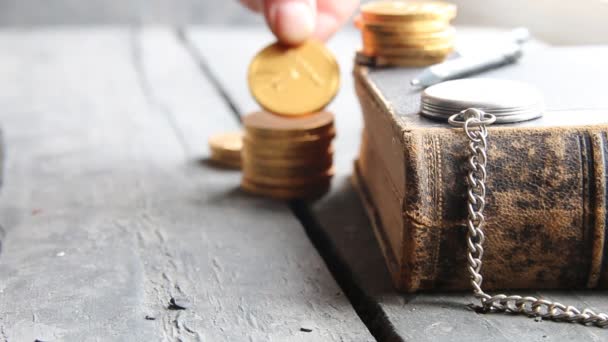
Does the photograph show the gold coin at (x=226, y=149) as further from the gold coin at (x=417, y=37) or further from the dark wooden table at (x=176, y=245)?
the gold coin at (x=417, y=37)

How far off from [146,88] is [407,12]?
965 millimetres

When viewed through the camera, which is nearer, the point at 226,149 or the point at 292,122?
the point at 292,122

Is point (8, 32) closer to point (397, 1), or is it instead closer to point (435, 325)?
point (397, 1)

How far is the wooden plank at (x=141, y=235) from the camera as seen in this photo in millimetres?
811

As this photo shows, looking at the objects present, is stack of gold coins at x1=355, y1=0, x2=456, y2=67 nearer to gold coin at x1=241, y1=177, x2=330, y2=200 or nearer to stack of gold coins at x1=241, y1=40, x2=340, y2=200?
stack of gold coins at x1=241, y1=40, x2=340, y2=200

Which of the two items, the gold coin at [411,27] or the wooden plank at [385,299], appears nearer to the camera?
the wooden plank at [385,299]

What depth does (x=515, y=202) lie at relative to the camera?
81cm

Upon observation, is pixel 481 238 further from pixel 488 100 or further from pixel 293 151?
pixel 293 151

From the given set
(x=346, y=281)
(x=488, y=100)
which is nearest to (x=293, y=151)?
(x=346, y=281)

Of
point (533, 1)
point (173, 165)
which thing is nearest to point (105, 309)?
point (173, 165)

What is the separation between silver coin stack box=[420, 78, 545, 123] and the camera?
0.81 m

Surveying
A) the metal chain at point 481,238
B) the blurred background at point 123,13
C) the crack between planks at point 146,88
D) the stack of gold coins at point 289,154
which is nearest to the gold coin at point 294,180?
the stack of gold coins at point 289,154

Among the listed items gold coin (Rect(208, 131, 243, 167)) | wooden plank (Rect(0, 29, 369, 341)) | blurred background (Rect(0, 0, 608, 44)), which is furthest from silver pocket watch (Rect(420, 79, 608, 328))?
blurred background (Rect(0, 0, 608, 44))

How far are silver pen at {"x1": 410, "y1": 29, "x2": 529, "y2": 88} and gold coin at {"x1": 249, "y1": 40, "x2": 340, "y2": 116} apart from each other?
186mm
